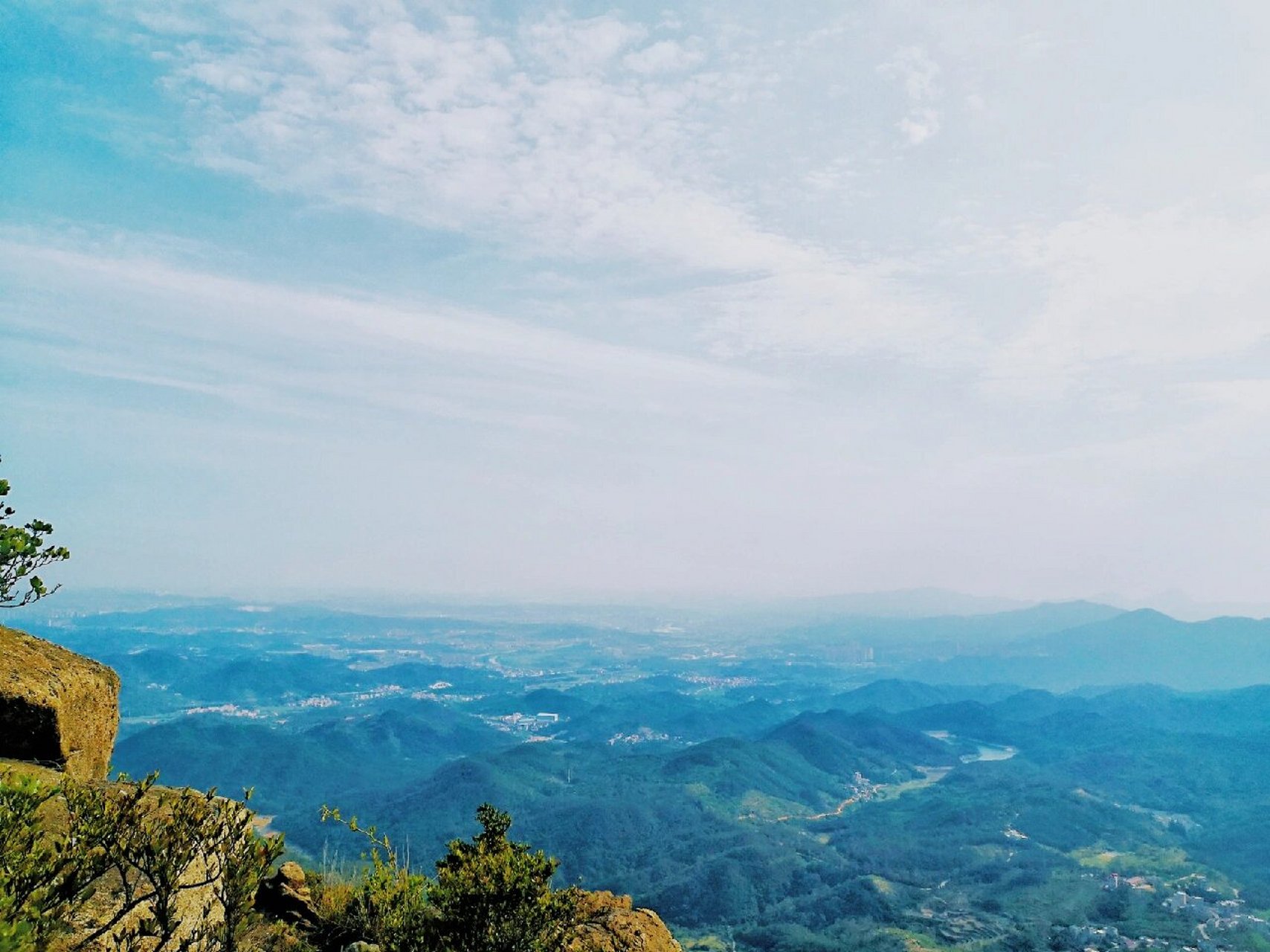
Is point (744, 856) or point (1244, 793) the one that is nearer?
point (744, 856)

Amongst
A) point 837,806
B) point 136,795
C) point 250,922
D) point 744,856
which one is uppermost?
point 136,795

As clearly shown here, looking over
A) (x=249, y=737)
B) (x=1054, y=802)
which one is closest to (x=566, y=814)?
(x=249, y=737)

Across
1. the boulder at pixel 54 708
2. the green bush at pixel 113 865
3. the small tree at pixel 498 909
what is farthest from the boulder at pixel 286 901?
the small tree at pixel 498 909

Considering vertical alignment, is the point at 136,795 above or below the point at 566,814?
above

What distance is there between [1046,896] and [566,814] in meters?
86.8

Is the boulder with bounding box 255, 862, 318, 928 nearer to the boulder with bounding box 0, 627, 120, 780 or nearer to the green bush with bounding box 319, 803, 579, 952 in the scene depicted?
the green bush with bounding box 319, 803, 579, 952

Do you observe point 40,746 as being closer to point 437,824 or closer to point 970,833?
point 437,824

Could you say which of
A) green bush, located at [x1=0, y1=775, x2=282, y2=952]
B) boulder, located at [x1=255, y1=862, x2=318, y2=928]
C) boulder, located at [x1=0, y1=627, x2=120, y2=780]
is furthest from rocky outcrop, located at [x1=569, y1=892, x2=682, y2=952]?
boulder, located at [x1=0, y1=627, x2=120, y2=780]

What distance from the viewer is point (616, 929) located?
13164 millimetres

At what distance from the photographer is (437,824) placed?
13675 centimetres

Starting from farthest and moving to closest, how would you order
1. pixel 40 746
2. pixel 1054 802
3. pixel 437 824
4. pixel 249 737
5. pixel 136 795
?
pixel 249 737 → pixel 1054 802 → pixel 437 824 → pixel 40 746 → pixel 136 795

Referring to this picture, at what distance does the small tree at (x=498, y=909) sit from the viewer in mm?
10312

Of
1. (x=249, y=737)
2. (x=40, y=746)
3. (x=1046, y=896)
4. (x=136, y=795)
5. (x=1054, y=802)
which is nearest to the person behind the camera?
(x=136, y=795)

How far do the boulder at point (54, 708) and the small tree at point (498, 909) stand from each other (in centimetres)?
736
